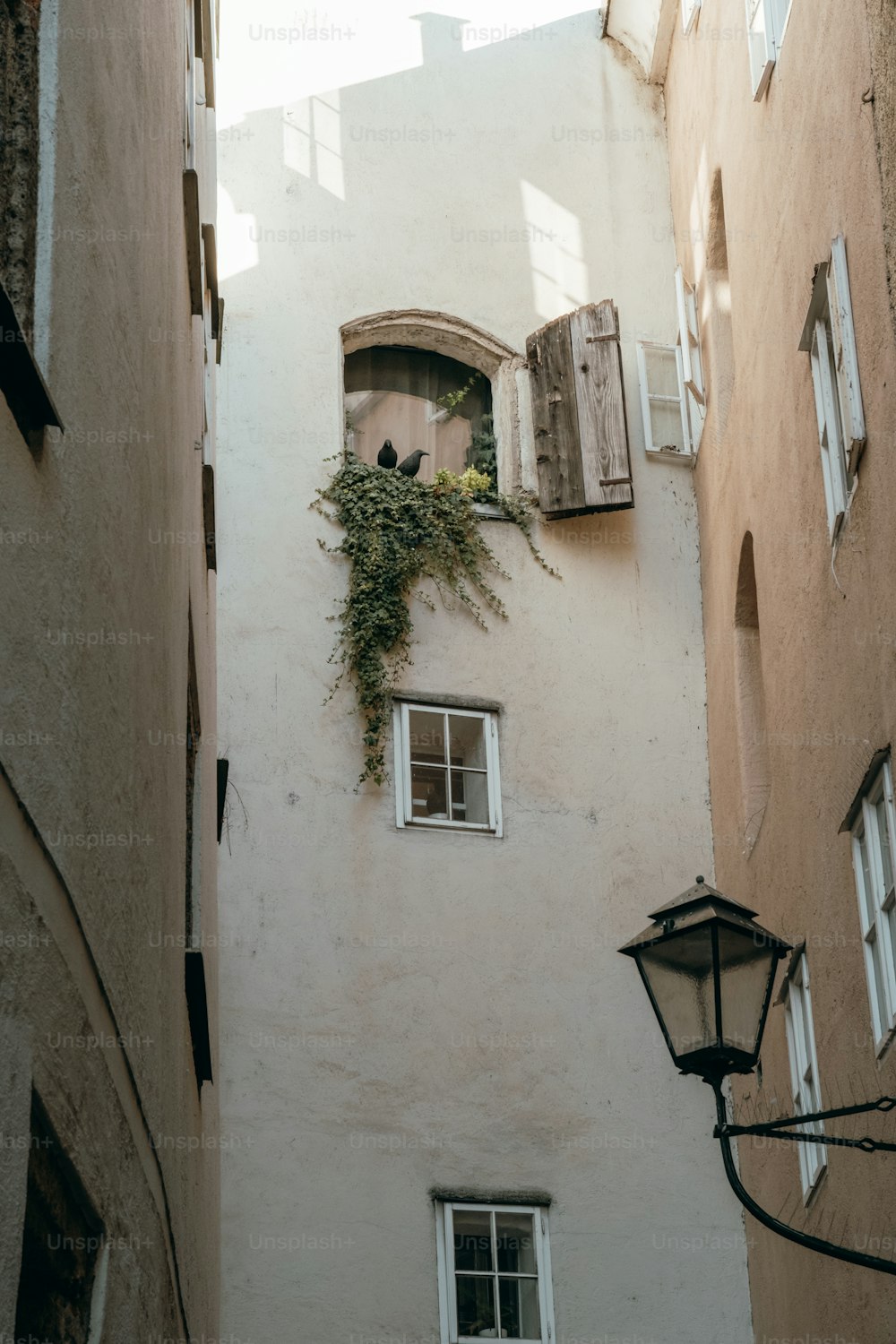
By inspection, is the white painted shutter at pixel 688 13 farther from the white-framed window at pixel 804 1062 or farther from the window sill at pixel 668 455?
the white-framed window at pixel 804 1062

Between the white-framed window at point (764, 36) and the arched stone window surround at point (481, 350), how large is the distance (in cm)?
353

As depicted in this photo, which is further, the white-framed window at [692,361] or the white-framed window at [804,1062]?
the white-framed window at [692,361]

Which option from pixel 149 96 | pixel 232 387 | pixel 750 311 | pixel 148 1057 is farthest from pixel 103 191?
pixel 232 387

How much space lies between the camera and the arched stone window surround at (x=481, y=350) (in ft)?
48.5

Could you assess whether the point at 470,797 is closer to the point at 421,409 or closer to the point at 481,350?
the point at 421,409

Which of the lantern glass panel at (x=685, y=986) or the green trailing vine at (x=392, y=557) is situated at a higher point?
the green trailing vine at (x=392, y=557)

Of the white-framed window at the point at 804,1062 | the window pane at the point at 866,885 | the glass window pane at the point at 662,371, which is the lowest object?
the white-framed window at the point at 804,1062

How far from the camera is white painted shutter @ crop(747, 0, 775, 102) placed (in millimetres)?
11438

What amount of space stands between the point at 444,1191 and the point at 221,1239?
1.49 meters

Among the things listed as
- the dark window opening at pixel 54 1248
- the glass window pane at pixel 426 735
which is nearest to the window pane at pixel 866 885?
the glass window pane at pixel 426 735

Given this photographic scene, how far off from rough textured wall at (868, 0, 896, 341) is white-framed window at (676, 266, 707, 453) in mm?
5653

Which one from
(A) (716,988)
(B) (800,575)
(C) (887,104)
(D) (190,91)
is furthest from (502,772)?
(A) (716,988)

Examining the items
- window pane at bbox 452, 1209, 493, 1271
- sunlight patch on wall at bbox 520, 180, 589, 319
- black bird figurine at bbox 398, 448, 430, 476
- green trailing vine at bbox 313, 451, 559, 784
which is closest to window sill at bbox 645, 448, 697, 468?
green trailing vine at bbox 313, 451, 559, 784

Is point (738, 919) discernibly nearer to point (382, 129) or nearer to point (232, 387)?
point (232, 387)
